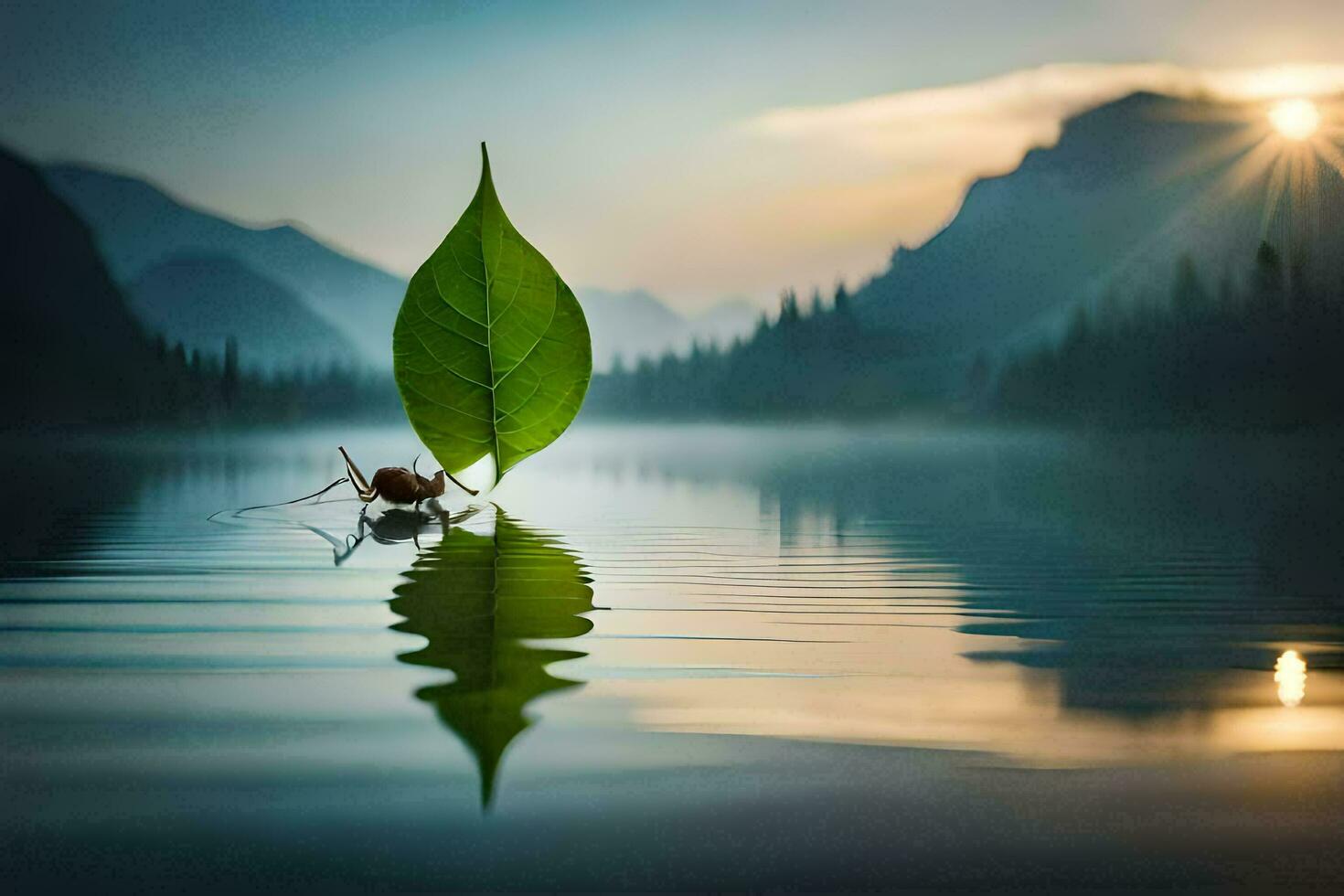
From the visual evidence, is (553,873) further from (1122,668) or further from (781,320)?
(781,320)

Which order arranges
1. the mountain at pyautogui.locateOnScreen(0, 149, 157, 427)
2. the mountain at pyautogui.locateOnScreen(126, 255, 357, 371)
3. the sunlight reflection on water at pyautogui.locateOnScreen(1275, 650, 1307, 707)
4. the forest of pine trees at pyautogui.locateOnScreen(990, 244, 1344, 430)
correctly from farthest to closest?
the mountain at pyautogui.locateOnScreen(126, 255, 357, 371), the mountain at pyautogui.locateOnScreen(0, 149, 157, 427), the forest of pine trees at pyautogui.locateOnScreen(990, 244, 1344, 430), the sunlight reflection on water at pyautogui.locateOnScreen(1275, 650, 1307, 707)

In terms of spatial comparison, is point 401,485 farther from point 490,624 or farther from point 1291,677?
point 1291,677

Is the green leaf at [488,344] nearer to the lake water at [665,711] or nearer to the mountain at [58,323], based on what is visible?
the lake water at [665,711]

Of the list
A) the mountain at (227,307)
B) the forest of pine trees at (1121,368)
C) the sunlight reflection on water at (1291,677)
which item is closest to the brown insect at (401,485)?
the sunlight reflection on water at (1291,677)

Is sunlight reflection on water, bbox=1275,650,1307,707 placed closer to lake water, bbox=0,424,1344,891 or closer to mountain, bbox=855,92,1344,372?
lake water, bbox=0,424,1344,891

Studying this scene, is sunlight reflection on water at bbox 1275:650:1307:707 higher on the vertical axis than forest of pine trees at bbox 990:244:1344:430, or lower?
lower

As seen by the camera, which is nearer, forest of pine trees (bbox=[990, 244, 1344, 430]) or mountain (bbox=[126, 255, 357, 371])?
forest of pine trees (bbox=[990, 244, 1344, 430])

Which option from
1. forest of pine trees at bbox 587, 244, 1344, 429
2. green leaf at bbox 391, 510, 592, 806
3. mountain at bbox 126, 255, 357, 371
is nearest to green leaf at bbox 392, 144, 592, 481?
green leaf at bbox 391, 510, 592, 806

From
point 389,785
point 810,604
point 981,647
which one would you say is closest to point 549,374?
point 810,604
